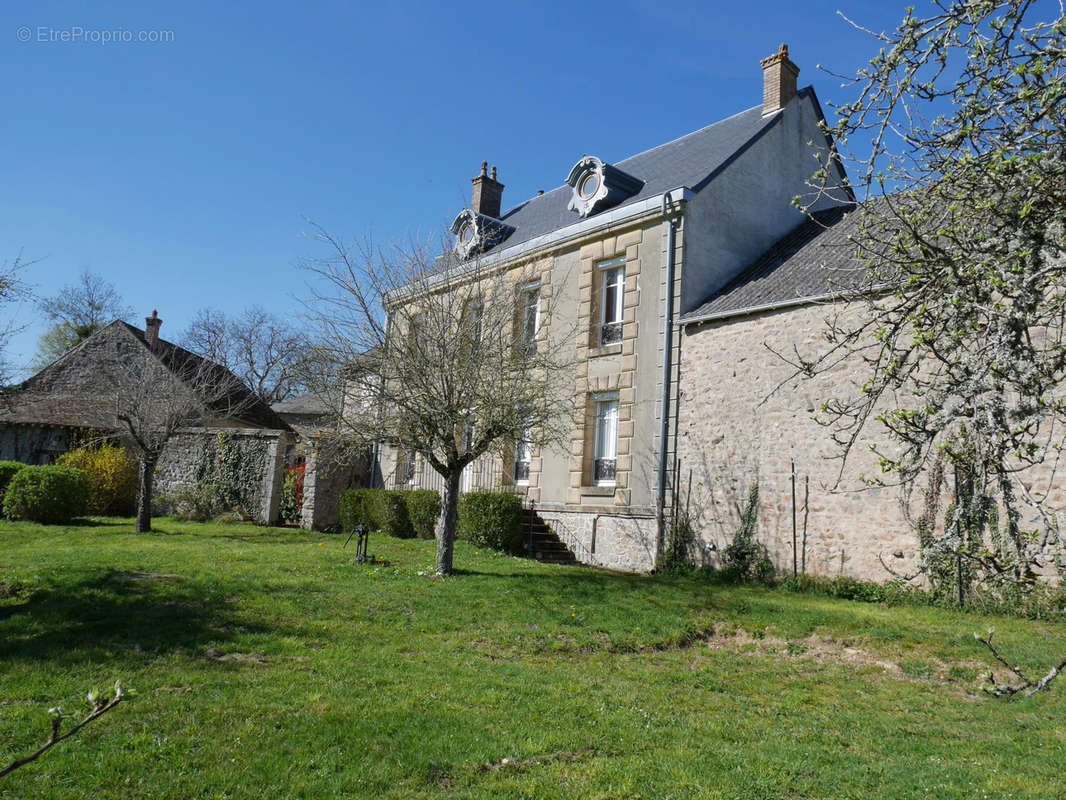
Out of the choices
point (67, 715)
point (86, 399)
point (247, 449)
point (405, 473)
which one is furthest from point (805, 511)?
point (86, 399)

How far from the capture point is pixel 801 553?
37.9 feet

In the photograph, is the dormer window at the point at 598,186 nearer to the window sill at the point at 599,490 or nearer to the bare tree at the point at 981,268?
the window sill at the point at 599,490

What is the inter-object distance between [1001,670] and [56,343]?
3933cm

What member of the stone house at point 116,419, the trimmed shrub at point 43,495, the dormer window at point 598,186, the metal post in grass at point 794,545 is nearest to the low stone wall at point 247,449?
the stone house at point 116,419

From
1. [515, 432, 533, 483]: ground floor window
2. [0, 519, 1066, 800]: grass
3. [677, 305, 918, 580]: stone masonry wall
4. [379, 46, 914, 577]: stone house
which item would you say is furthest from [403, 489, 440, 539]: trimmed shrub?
[0, 519, 1066, 800]: grass

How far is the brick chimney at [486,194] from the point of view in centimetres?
2189

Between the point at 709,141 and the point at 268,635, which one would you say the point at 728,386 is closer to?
the point at 709,141

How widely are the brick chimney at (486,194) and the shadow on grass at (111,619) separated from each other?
15.5 meters

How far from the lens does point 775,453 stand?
12078mm

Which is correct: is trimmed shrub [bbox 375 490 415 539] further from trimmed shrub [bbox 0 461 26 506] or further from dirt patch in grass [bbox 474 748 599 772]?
dirt patch in grass [bbox 474 748 599 772]

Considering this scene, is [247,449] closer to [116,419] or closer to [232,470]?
[232,470]

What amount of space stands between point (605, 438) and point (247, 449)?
9.01 m

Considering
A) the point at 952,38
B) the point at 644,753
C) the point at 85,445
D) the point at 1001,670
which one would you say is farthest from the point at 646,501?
the point at 85,445

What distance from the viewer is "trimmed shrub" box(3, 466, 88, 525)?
16188 mm
